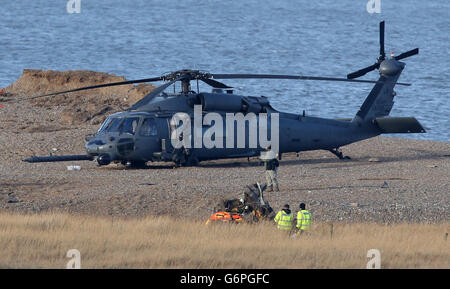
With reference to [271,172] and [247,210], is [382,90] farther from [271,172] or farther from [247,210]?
[247,210]

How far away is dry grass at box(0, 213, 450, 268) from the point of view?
14406 mm

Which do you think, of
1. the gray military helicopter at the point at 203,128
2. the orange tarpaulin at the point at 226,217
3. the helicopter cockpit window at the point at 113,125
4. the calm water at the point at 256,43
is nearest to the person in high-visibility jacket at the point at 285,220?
the orange tarpaulin at the point at 226,217

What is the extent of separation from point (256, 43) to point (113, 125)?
10154 centimetres

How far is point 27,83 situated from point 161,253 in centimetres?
3194

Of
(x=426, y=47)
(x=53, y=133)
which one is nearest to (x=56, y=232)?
(x=53, y=133)

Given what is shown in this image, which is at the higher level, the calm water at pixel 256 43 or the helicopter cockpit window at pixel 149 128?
the helicopter cockpit window at pixel 149 128

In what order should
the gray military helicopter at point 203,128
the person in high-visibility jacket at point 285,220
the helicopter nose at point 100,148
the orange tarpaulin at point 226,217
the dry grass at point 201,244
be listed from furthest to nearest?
1. the gray military helicopter at point 203,128
2. the helicopter nose at point 100,148
3. the orange tarpaulin at point 226,217
4. the person in high-visibility jacket at point 285,220
5. the dry grass at point 201,244

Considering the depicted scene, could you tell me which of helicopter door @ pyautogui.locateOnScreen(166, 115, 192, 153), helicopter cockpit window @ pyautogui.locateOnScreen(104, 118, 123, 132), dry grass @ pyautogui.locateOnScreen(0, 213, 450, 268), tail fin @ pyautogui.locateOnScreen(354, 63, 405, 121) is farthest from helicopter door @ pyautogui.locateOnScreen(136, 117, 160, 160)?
tail fin @ pyautogui.locateOnScreen(354, 63, 405, 121)

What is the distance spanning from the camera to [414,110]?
67.6 m

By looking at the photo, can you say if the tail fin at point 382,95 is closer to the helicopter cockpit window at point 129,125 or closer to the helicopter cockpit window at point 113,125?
the helicopter cockpit window at point 129,125

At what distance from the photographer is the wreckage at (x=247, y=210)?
1808 centimetres

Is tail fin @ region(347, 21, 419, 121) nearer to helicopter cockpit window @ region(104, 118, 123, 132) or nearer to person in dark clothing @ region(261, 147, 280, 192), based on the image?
person in dark clothing @ region(261, 147, 280, 192)

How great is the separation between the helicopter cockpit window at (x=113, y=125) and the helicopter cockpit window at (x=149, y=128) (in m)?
0.76
